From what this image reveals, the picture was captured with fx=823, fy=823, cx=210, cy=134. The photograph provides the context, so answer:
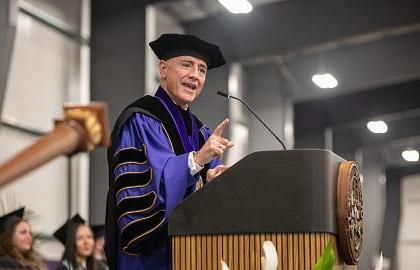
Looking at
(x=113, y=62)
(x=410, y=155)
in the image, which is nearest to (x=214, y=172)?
(x=113, y=62)

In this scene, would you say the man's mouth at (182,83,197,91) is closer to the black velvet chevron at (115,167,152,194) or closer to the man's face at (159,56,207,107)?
the man's face at (159,56,207,107)

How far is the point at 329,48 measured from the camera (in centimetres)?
1230

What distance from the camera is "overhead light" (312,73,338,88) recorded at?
12414 millimetres

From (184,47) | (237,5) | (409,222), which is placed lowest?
(184,47)

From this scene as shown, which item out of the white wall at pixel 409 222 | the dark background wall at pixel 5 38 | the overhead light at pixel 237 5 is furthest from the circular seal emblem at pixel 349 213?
the white wall at pixel 409 222

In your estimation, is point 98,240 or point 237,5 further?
point 237,5

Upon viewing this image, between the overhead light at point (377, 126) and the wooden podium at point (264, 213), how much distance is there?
1412 centimetres

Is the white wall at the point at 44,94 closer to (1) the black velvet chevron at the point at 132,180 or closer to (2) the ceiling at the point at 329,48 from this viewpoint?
(2) the ceiling at the point at 329,48

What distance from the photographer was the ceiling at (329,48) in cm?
1031

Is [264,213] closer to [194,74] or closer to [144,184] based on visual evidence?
[144,184]

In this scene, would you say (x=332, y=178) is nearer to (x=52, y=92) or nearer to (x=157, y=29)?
(x=52, y=92)

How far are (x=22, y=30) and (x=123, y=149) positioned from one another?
18.0 ft

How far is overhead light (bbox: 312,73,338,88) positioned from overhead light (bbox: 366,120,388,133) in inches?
151

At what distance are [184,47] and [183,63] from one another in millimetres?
70
